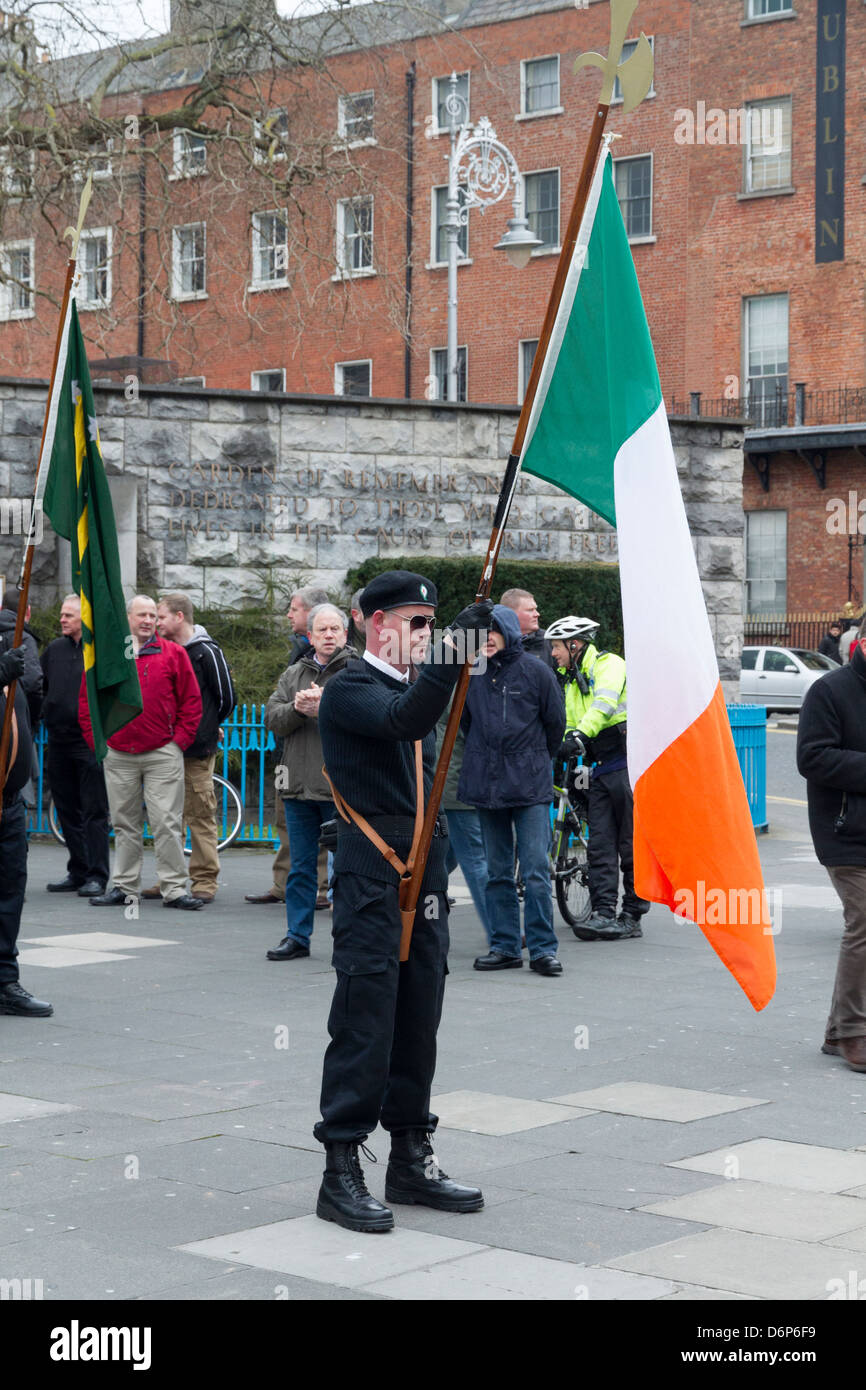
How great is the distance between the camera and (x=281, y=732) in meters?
10.1

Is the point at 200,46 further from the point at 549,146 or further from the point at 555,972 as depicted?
the point at 549,146

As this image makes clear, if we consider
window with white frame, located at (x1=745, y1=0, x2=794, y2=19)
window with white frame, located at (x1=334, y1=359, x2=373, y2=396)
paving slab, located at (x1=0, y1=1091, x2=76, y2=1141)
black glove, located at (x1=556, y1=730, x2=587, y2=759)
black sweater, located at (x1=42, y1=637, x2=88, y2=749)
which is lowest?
paving slab, located at (x1=0, y1=1091, x2=76, y2=1141)

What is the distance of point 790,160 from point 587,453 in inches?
1324

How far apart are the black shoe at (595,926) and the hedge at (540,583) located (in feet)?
19.1

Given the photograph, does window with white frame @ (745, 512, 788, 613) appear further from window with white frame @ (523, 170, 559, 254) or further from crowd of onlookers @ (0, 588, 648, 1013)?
crowd of onlookers @ (0, 588, 648, 1013)

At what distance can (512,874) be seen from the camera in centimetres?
973

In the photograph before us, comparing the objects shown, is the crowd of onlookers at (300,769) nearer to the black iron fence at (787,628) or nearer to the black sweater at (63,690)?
the black sweater at (63,690)

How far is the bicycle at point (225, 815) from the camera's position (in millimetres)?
14062

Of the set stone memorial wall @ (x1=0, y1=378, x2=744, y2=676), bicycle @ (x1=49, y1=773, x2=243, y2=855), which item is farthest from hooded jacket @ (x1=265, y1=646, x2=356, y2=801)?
stone memorial wall @ (x1=0, y1=378, x2=744, y2=676)

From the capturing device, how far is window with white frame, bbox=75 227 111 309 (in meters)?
20.9

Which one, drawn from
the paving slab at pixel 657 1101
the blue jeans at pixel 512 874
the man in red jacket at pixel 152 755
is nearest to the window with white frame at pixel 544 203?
the man in red jacket at pixel 152 755

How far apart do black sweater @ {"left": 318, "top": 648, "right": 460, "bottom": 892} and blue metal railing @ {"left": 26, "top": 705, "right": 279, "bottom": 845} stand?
860 centimetres

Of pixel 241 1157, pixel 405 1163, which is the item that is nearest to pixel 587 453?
pixel 405 1163

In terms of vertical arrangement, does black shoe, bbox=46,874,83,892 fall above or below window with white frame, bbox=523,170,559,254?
below
